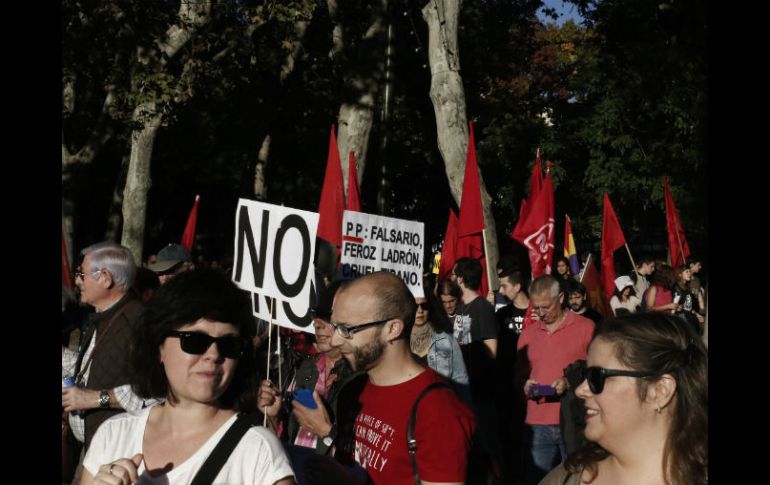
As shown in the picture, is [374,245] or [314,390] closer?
[314,390]

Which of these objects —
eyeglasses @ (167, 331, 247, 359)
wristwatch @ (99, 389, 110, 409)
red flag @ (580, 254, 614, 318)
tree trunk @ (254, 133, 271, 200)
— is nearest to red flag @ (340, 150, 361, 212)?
red flag @ (580, 254, 614, 318)

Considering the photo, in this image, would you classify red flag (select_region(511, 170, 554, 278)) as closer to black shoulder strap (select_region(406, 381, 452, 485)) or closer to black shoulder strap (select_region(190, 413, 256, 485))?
black shoulder strap (select_region(406, 381, 452, 485))

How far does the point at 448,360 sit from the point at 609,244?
8234 millimetres

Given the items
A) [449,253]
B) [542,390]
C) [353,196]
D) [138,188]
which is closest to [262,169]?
[138,188]

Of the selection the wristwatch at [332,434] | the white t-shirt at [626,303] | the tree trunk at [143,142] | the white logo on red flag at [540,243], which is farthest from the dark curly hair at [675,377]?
the tree trunk at [143,142]

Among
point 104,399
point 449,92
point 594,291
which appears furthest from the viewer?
point 449,92

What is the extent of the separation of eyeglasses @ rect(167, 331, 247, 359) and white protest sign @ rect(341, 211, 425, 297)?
16.6ft

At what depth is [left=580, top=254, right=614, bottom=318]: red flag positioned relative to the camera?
12289 mm

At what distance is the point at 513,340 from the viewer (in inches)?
372

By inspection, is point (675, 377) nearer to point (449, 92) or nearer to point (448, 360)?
point (448, 360)

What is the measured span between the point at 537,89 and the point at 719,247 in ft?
132

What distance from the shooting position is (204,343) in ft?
10.0

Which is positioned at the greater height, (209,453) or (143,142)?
(143,142)

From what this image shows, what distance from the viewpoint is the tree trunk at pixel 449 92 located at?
14.2 metres
